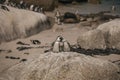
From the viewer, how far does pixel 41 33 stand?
16250mm

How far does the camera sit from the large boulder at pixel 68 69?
7.29 m

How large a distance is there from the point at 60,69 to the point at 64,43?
343cm

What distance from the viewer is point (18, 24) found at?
1493 centimetres

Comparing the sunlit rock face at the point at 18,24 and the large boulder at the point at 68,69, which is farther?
the sunlit rock face at the point at 18,24

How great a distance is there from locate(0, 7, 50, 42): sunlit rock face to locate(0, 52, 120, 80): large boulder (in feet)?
19.4

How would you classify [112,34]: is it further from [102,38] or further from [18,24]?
[18,24]

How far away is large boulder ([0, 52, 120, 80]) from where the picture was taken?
23.9 ft

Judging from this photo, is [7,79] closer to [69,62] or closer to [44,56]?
[44,56]

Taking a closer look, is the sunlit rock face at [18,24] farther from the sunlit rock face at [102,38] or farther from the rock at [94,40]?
the rock at [94,40]

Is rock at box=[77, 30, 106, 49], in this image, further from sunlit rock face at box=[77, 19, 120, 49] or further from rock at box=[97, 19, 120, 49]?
rock at box=[97, 19, 120, 49]

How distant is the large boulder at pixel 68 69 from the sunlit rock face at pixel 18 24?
592 centimetres

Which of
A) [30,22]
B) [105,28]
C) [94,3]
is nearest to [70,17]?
[30,22]

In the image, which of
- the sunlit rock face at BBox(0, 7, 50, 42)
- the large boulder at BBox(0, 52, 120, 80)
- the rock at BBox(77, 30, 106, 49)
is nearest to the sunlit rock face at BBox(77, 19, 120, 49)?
the rock at BBox(77, 30, 106, 49)

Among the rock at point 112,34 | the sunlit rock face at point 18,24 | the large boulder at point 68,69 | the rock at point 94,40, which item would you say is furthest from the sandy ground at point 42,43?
the large boulder at point 68,69
